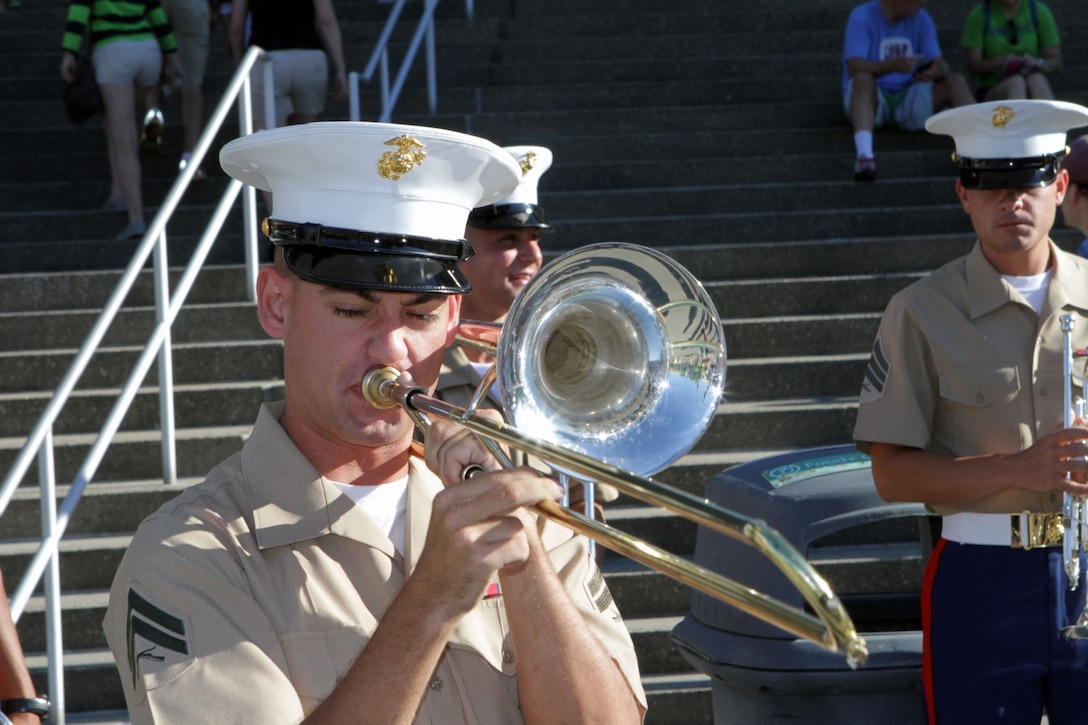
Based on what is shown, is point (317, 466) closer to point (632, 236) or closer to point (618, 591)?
point (618, 591)

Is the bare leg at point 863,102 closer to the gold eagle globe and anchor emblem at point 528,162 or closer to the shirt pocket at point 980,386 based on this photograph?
the gold eagle globe and anchor emblem at point 528,162

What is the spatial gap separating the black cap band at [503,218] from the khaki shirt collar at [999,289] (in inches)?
56.1

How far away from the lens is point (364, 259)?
2.33 metres

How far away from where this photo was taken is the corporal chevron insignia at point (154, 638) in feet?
7.13

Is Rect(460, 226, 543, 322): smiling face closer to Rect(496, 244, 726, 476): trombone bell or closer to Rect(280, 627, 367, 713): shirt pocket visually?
Rect(496, 244, 726, 476): trombone bell

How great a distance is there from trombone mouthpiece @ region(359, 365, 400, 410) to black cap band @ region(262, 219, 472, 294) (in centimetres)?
14

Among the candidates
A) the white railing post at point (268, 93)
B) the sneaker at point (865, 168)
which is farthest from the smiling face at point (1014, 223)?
the sneaker at point (865, 168)

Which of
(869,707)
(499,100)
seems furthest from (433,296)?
(499,100)

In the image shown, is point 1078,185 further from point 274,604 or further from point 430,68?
point 430,68

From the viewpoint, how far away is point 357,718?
6.85 feet

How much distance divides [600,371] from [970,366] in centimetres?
179

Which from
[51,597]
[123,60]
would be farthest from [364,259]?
[123,60]

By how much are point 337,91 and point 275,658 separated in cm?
700

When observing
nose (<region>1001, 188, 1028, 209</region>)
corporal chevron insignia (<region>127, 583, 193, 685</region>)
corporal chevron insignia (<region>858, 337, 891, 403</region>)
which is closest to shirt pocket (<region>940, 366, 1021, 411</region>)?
corporal chevron insignia (<region>858, 337, 891, 403</region>)
